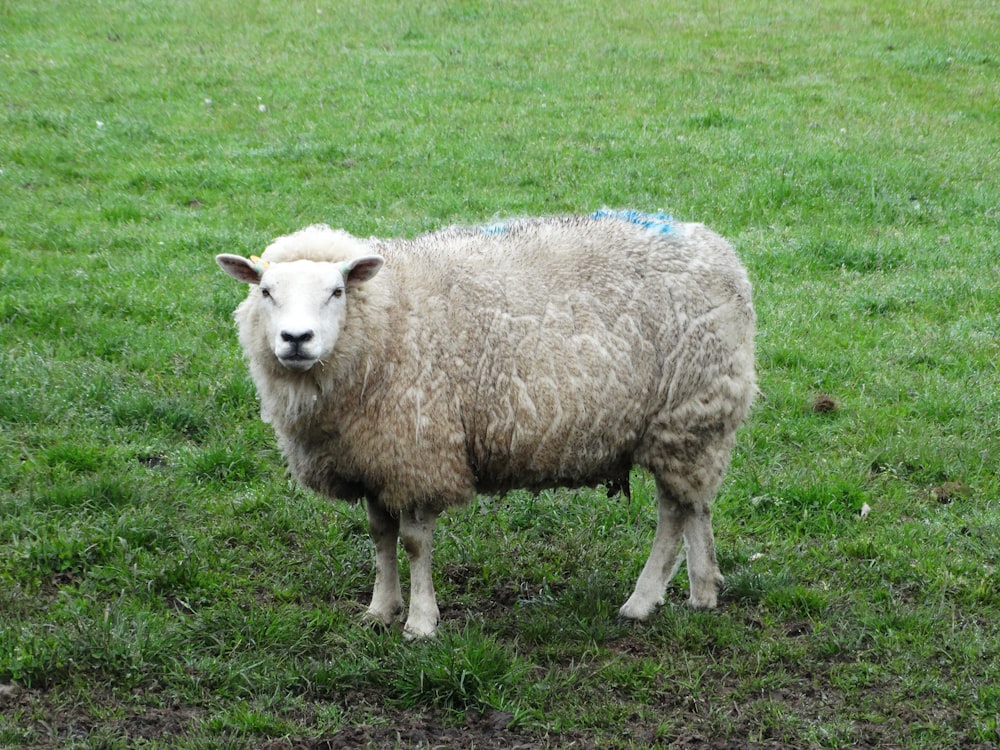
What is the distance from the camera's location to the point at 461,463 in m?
4.50

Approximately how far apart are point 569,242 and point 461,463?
3.63 ft

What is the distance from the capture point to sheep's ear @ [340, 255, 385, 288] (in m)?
4.29

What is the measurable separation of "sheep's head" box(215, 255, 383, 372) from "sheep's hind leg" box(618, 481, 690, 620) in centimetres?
164

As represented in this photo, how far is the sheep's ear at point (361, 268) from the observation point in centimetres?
429

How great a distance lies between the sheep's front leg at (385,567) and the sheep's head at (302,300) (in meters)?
0.84

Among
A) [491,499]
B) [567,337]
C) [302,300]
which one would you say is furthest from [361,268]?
[491,499]

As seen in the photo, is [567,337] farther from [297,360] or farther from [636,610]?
[636,610]

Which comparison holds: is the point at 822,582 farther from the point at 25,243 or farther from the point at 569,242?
the point at 25,243

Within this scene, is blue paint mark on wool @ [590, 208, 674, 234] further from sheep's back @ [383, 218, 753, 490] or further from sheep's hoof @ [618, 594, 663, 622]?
sheep's hoof @ [618, 594, 663, 622]

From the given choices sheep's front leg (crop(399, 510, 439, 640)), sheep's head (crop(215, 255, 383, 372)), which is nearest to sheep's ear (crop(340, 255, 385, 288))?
sheep's head (crop(215, 255, 383, 372))

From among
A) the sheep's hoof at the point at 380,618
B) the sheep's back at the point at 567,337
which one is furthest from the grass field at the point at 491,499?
the sheep's back at the point at 567,337

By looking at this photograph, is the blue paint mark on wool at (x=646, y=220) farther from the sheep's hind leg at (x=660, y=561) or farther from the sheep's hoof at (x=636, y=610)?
the sheep's hoof at (x=636, y=610)

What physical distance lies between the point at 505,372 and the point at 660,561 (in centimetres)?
117

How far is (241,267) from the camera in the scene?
4.41m
